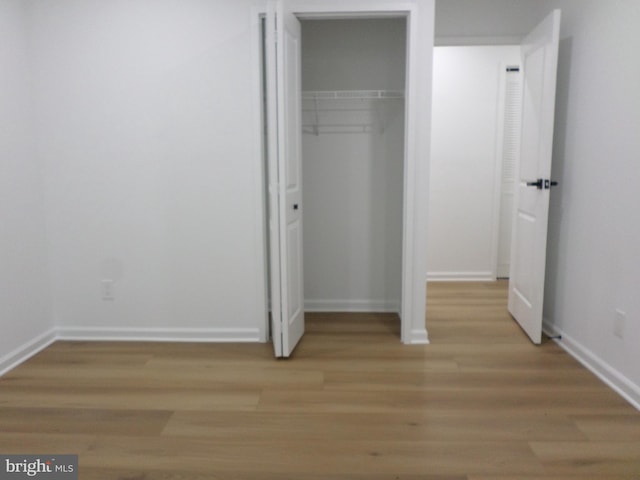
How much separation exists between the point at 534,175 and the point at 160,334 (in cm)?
270

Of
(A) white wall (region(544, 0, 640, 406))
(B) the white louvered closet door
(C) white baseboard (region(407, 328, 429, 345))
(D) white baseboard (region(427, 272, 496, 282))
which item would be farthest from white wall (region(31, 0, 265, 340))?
(B) the white louvered closet door

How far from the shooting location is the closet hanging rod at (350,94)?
12.3 ft

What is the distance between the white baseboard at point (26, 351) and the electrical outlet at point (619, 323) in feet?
11.1

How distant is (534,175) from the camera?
334 centimetres

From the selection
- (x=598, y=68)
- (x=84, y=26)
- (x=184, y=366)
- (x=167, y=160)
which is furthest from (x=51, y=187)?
(x=598, y=68)

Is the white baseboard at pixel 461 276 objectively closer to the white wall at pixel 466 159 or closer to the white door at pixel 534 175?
the white wall at pixel 466 159

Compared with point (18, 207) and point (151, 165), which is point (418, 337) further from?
point (18, 207)

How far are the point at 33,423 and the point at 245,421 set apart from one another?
38.3 inches

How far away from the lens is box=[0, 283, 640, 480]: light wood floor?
203cm

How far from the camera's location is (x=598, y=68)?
9.36ft

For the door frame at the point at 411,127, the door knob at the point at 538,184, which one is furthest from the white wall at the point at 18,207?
the door knob at the point at 538,184

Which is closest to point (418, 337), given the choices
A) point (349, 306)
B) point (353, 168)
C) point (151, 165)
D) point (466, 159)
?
point (349, 306)

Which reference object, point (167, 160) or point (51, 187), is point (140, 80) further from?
point (51, 187)

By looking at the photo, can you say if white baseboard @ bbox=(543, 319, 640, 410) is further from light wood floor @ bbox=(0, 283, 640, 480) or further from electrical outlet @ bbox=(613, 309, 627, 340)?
electrical outlet @ bbox=(613, 309, 627, 340)
